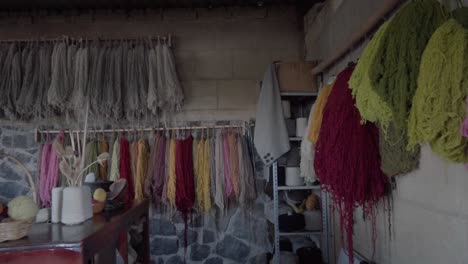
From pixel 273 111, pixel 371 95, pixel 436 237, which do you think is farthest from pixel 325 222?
pixel 371 95

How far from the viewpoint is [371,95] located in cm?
→ 146

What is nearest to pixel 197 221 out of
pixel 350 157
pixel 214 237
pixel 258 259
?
pixel 214 237

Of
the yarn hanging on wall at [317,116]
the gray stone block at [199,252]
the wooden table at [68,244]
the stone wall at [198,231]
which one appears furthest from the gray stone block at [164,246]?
the yarn hanging on wall at [317,116]

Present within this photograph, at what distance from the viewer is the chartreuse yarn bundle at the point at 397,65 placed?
1.33m

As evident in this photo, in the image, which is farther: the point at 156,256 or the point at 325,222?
the point at 156,256

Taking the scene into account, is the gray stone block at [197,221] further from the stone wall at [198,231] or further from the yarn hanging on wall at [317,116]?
the yarn hanging on wall at [317,116]

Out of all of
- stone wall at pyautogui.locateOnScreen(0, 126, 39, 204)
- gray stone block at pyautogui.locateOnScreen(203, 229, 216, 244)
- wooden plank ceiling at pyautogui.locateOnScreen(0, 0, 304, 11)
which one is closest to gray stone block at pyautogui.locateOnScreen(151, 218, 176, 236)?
gray stone block at pyautogui.locateOnScreen(203, 229, 216, 244)

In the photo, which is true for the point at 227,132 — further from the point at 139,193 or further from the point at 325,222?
the point at 325,222

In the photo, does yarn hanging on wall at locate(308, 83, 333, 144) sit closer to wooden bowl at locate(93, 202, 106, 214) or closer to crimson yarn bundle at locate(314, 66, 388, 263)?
crimson yarn bundle at locate(314, 66, 388, 263)

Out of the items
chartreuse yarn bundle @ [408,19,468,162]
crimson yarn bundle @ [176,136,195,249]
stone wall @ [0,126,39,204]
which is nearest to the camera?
chartreuse yarn bundle @ [408,19,468,162]

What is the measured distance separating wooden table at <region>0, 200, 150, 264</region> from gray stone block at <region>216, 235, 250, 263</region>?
184 centimetres

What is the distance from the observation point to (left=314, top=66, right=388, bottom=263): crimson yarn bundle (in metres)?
1.94

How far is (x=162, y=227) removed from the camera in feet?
11.8

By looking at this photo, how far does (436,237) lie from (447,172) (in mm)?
292
